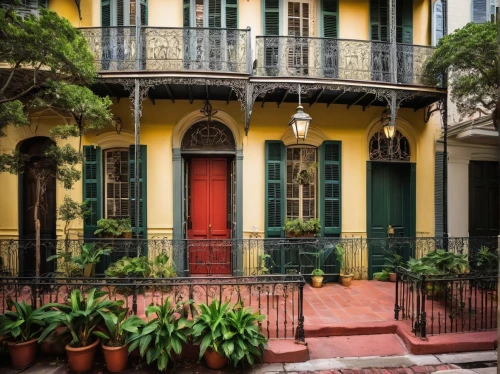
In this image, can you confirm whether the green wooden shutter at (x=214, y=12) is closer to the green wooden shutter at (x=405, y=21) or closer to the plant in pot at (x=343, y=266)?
the green wooden shutter at (x=405, y=21)

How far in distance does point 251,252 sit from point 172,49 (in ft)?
17.9

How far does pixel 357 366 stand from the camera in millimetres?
4156

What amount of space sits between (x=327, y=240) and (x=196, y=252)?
137 inches

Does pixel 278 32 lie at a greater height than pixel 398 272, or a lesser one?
greater

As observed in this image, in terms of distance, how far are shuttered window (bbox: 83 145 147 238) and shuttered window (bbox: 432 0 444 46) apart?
8715 mm

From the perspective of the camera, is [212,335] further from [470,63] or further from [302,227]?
[470,63]

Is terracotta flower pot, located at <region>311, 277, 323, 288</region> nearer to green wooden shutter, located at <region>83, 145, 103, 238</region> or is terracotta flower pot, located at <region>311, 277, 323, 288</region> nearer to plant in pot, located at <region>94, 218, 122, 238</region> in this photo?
plant in pot, located at <region>94, 218, 122, 238</region>

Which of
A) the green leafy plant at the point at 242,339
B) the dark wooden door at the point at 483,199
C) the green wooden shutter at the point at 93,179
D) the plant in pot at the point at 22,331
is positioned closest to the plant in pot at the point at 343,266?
the green leafy plant at the point at 242,339

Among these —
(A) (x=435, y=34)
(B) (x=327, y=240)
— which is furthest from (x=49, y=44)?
(A) (x=435, y=34)

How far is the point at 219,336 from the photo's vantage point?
3.94 meters

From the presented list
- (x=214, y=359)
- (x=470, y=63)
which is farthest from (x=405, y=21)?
(x=214, y=359)

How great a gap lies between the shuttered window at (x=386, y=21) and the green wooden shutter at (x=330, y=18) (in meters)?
1.02

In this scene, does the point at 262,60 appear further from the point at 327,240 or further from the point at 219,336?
the point at 219,336

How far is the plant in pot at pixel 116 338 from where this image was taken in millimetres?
3959
